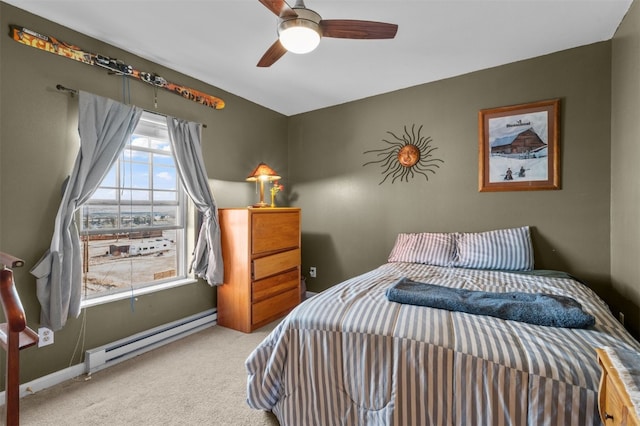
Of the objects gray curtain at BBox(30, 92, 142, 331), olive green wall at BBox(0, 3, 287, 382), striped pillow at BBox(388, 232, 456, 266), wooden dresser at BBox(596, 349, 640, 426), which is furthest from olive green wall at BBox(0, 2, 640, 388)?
wooden dresser at BBox(596, 349, 640, 426)

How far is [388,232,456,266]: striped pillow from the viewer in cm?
268

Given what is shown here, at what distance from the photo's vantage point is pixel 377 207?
3.46 metres

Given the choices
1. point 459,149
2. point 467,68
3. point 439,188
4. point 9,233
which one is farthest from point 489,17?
point 9,233

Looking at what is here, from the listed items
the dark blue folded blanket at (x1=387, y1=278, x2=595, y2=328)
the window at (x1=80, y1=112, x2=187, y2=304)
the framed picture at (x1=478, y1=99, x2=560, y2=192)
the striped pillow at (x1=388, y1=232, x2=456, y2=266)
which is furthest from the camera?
the striped pillow at (x1=388, y1=232, x2=456, y2=266)

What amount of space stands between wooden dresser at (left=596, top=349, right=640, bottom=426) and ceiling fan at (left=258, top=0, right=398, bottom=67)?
1700mm

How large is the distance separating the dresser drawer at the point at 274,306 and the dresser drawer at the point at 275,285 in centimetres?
5

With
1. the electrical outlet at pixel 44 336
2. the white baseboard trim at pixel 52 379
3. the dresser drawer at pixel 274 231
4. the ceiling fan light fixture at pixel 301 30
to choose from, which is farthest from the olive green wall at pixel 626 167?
the electrical outlet at pixel 44 336

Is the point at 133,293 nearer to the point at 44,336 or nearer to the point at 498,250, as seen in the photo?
the point at 44,336

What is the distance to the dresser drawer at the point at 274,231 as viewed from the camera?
2910mm

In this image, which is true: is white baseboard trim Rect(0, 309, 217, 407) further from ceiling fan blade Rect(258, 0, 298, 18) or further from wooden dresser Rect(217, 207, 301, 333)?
ceiling fan blade Rect(258, 0, 298, 18)

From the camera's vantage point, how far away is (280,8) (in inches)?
60.7

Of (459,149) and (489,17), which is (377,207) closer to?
(459,149)

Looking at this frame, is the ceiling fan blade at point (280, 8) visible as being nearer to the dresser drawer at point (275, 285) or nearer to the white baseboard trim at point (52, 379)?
the dresser drawer at point (275, 285)

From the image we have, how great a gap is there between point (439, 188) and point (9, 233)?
3.47m
